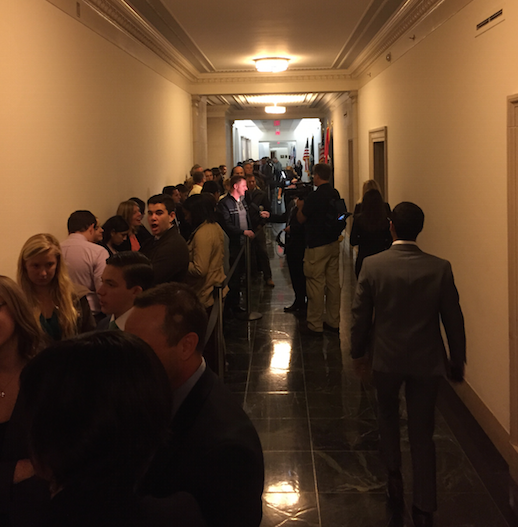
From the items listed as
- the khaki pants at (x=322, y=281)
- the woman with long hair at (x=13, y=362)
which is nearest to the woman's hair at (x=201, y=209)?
the khaki pants at (x=322, y=281)

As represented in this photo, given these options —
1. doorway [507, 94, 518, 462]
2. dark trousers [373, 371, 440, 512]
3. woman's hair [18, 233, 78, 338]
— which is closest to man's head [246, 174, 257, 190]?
doorway [507, 94, 518, 462]

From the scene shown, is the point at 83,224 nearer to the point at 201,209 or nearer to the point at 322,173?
the point at 201,209

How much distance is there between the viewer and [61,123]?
15.5 feet

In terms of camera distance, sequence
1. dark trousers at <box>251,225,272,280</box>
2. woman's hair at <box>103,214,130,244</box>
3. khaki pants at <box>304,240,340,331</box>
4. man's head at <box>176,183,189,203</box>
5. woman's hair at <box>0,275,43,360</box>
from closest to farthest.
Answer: woman's hair at <box>0,275,43,360</box> → woman's hair at <box>103,214,130,244</box> → khaki pants at <box>304,240,340,331</box> → man's head at <box>176,183,189,203</box> → dark trousers at <box>251,225,272,280</box>

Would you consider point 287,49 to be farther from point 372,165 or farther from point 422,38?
point 422,38

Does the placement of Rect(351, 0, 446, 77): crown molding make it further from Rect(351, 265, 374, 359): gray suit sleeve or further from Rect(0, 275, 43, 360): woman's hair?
Rect(0, 275, 43, 360): woman's hair

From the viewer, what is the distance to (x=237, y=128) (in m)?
23.2

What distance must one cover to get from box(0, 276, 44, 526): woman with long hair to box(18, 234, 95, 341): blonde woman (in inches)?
29.7

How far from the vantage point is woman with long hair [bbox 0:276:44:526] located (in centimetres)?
170

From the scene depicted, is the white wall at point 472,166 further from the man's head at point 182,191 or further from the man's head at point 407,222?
the man's head at point 182,191

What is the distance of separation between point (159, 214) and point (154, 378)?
349cm

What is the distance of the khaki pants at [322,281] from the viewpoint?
6438 millimetres

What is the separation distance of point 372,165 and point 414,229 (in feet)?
23.5

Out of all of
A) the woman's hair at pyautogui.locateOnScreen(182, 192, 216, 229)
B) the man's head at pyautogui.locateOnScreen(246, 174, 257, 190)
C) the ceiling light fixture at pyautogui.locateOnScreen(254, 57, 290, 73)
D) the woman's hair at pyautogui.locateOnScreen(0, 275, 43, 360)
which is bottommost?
the woman's hair at pyautogui.locateOnScreen(0, 275, 43, 360)
